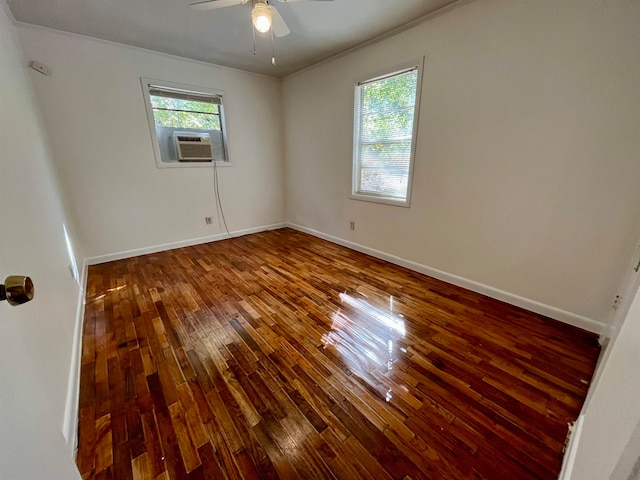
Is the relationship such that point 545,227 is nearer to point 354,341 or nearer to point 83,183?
point 354,341

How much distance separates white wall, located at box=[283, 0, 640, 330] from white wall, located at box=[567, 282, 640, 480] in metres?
1.53

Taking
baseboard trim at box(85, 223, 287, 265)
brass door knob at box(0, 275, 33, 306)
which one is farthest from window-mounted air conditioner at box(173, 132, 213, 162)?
brass door knob at box(0, 275, 33, 306)

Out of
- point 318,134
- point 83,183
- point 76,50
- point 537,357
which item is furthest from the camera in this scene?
point 318,134

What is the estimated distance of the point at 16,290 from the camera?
0.52m

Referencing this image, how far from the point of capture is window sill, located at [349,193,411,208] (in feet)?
9.79

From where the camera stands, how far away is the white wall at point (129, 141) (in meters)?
2.79

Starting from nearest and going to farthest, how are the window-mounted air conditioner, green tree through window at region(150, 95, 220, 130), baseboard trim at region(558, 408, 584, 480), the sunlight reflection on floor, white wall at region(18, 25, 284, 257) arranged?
baseboard trim at region(558, 408, 584, 480) → the sunlight reflection on floor → white wall at region(18, 25, 284, 257) → green tree through window at region(150, 95, 220, 130) → the window-mounted air conditioner

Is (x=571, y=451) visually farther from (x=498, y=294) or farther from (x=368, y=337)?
Answer: (x=498, y=294)

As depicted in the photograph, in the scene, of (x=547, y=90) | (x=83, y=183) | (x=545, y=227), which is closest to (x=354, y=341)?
(x=545, y=227)

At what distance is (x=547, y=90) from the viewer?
6.31 feet

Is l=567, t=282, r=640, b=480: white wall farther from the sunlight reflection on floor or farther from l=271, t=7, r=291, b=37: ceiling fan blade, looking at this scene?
l=271, t=7, r=291, b=37: ceiling fan blade

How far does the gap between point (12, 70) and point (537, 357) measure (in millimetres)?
4097

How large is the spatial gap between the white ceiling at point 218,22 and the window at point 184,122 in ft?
1.48

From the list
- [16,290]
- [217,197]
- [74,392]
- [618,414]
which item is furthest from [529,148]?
[217,197]
